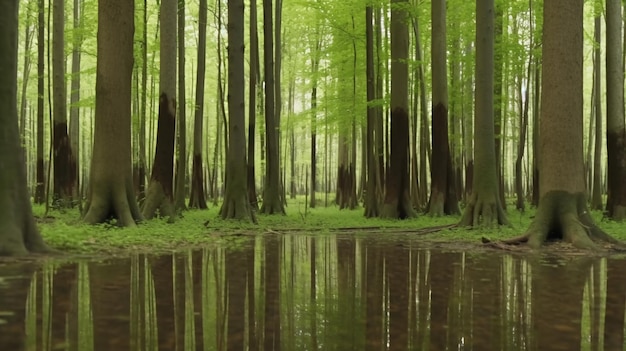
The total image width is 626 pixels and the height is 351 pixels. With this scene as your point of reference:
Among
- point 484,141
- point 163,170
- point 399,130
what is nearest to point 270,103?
point 399,130

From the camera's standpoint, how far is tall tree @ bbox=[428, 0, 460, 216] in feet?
52.2

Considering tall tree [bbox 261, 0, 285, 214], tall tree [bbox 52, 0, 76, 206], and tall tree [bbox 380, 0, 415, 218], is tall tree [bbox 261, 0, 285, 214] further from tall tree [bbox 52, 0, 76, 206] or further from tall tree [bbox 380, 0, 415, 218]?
tall tree [bbox 52, 0, 76, 206]

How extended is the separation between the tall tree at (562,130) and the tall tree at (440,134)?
695 centimetres

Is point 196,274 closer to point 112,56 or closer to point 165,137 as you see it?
point 112,56

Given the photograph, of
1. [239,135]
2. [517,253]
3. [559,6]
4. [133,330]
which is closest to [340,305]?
[133,330]

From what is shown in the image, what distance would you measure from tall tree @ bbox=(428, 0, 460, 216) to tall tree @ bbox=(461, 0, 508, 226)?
380 centimetres

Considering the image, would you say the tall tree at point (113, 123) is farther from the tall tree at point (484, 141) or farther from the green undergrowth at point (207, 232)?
the tall tree at point (484, 141)

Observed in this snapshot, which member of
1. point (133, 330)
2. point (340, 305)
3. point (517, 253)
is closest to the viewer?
point (133, 330)

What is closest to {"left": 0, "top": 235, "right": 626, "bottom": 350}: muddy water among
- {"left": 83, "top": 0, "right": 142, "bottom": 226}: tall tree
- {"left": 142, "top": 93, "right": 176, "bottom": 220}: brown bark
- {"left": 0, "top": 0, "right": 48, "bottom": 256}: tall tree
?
{"left": 0, "top": 0, "right": 48, "bottom": 256}: tall tree

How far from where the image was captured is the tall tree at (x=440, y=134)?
626 inches

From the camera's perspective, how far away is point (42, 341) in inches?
125

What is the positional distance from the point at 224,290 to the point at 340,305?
1174 millimetres

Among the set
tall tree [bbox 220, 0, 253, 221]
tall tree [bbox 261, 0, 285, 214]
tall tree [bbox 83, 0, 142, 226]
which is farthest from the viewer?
tall tree [bbox 261, 0, 285, 214]

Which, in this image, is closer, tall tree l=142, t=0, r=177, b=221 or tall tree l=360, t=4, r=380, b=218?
tall tree l=142, t=0, r=177, b=221
